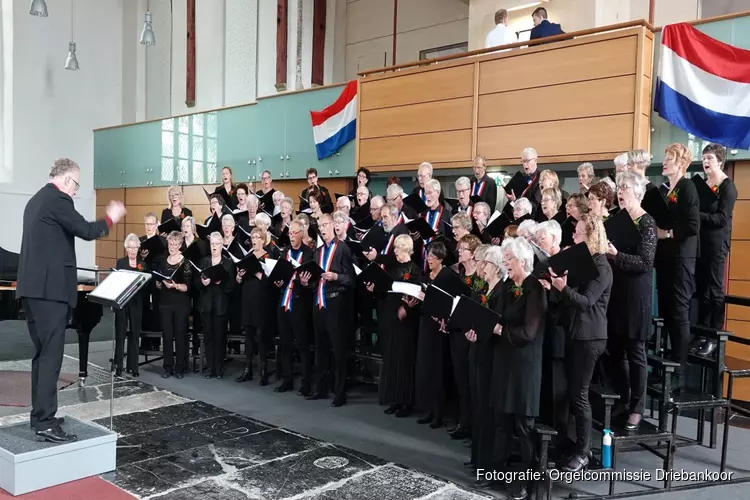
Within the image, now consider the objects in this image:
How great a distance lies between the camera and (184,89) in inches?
489

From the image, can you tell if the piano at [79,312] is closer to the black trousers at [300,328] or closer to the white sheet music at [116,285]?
the black trousers at [300,328]

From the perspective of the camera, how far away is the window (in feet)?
34.9

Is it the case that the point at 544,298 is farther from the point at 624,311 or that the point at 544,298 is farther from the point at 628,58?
the point at 628,58

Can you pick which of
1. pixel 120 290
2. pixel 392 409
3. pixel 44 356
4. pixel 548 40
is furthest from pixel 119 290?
pixel 548 40

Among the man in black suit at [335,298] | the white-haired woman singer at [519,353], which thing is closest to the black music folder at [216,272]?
the man in black suit at [335,298]

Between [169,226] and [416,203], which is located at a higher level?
[416,203]

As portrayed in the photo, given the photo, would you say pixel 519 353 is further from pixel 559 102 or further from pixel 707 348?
pixel 559 102

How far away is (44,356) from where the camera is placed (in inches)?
137

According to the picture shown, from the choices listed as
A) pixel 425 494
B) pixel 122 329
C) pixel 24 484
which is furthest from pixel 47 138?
pixel 425 494

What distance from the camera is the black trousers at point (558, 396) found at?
3.55 meters

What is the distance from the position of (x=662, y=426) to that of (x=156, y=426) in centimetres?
341

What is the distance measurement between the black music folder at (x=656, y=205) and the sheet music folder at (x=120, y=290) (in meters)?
3.17

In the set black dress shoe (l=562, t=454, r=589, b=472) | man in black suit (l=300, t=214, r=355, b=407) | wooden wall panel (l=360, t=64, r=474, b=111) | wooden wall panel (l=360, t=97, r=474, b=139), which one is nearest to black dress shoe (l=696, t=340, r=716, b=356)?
black dress shoe (l=562, t=454, r=589, b=472)

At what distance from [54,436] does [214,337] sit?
2685mm
